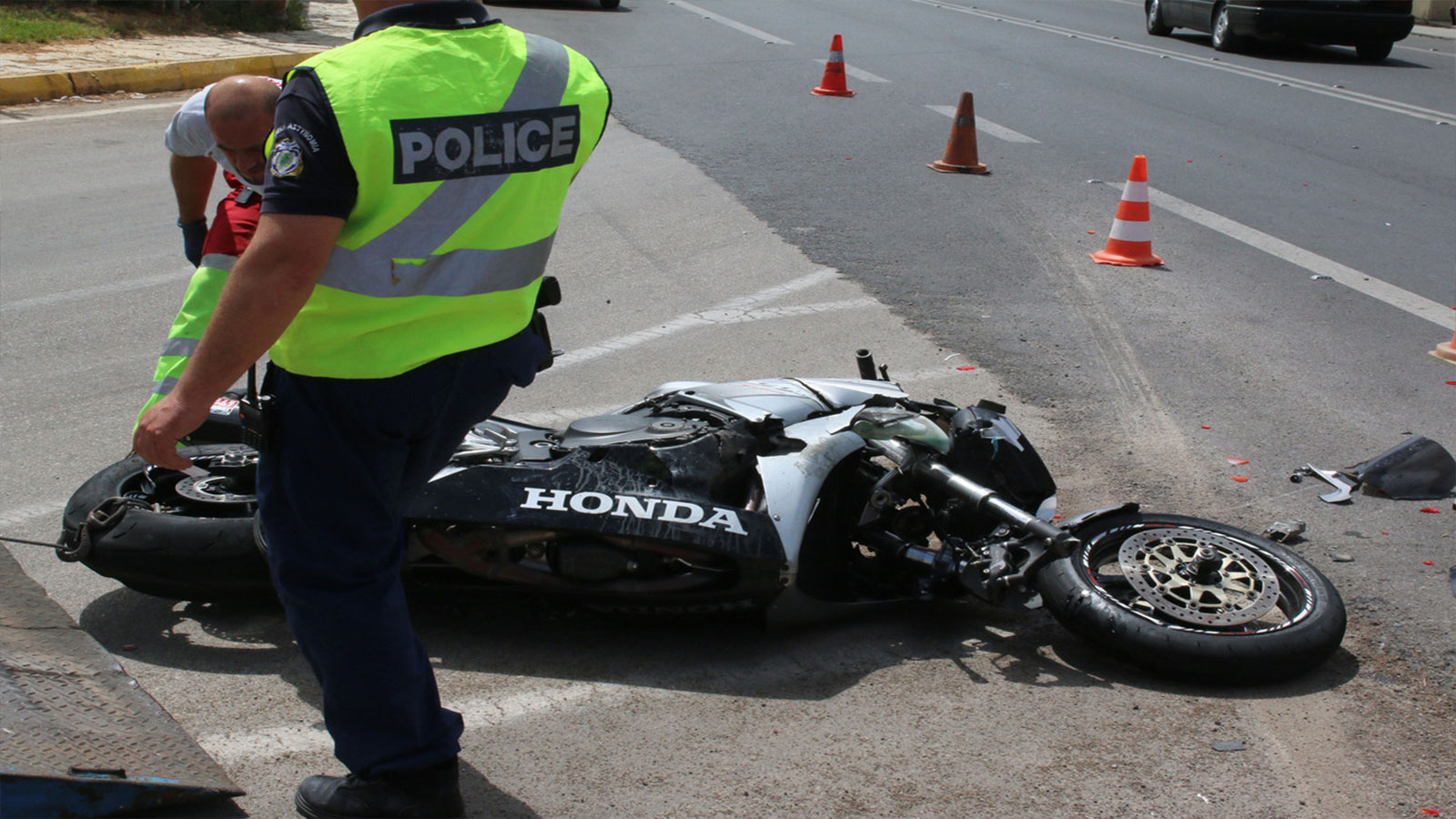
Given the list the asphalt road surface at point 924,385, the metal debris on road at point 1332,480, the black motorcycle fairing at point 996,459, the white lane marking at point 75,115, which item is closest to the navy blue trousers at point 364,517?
the asphalt road surface at point 924,385

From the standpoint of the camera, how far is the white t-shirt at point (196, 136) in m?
3.55

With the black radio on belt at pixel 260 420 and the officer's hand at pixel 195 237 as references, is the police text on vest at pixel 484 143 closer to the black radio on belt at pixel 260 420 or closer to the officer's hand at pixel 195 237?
the black radio on belt at pixel 260 420

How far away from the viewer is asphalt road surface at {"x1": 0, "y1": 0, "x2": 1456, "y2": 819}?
10.0 feet

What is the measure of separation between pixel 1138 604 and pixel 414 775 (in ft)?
6.34

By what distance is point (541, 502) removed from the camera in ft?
11.2

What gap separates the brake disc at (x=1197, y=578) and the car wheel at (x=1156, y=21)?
701 inches

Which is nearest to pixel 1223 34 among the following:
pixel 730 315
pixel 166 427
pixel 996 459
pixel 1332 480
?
pixel 730 315

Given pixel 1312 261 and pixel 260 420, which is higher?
pixel 260 420

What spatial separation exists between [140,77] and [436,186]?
36.2ft

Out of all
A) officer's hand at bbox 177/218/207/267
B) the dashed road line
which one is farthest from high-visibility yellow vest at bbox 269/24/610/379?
the dashed road line

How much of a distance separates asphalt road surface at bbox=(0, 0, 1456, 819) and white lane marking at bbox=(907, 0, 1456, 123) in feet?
0.56

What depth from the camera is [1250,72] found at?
52.9 ft

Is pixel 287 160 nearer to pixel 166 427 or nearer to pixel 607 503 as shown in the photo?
pixel 166 427

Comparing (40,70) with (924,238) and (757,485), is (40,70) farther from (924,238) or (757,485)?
(757,485)
